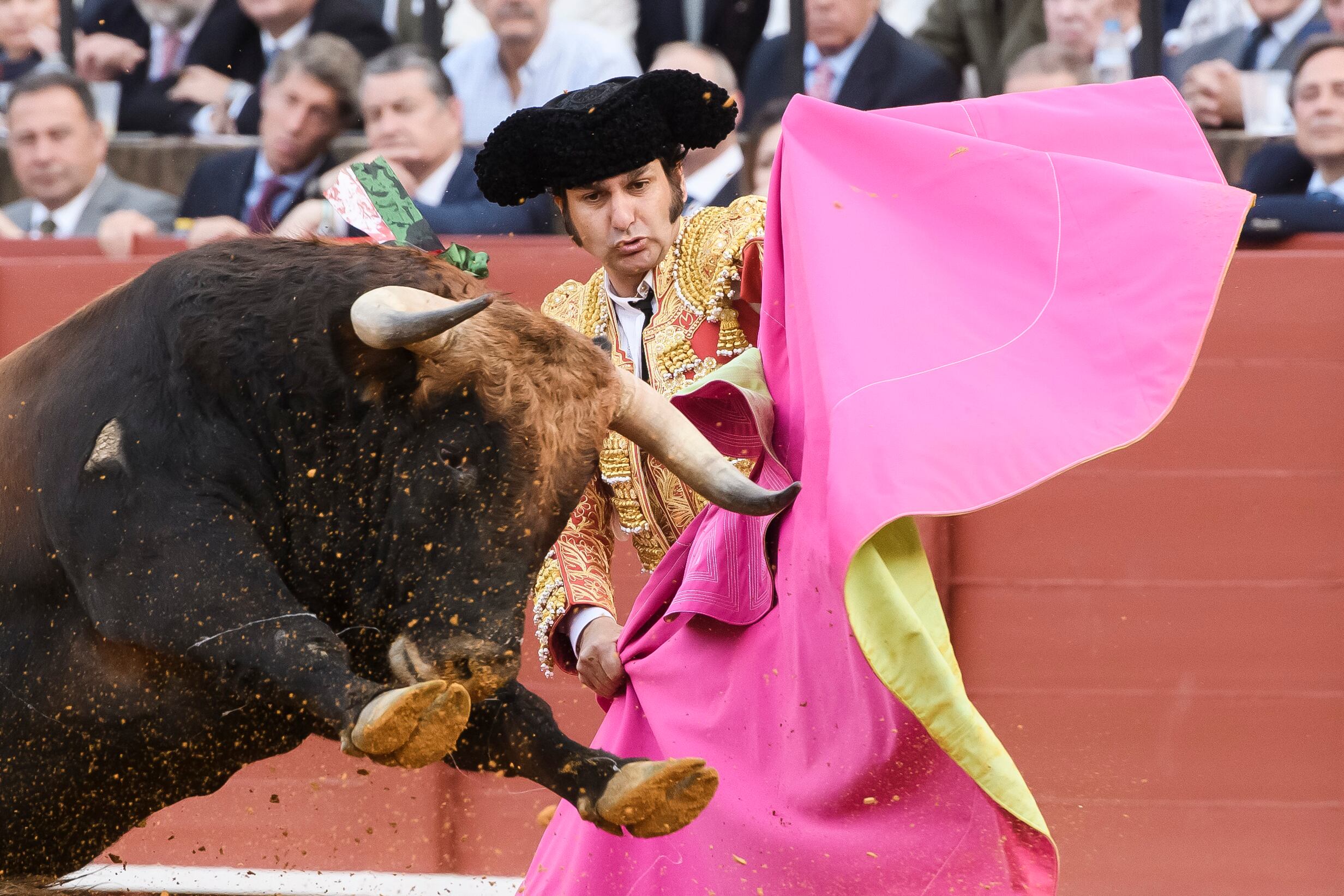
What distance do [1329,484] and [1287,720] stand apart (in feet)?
1.88

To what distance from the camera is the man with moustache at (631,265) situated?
263 centimetres

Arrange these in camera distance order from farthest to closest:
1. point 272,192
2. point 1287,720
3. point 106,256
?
point 272,192 → point 106,256 → point 1287,720

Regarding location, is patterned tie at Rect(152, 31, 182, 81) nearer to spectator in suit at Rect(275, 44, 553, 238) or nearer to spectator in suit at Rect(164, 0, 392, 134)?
spectator in suit at Rect(164, 0, 392, 134)

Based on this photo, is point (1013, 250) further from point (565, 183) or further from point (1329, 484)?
point (1329, 484)

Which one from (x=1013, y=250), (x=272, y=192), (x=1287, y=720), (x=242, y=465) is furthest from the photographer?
(x=272, y=192)

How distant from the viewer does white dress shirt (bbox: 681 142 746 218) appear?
4484 mm

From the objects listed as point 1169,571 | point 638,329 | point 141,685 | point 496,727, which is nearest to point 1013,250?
point 638,329

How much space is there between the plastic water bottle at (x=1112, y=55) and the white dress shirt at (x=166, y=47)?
2.76m

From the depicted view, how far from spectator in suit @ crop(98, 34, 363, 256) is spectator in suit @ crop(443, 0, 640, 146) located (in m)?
0.35

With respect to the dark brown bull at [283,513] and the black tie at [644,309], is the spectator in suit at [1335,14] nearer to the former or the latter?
the black tie at [644,309]

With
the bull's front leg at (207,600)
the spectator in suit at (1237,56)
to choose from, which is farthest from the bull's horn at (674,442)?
the spectator in suit at (1237,56)

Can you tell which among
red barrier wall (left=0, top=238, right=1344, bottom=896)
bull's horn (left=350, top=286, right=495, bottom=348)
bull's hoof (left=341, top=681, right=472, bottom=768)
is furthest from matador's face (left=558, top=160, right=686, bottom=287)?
red barrier wall (left=0, top=238, right=1344, bottom=896)

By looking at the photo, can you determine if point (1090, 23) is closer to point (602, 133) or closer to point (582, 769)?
point (602, 133)

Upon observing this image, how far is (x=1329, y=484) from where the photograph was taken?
12.9ft
